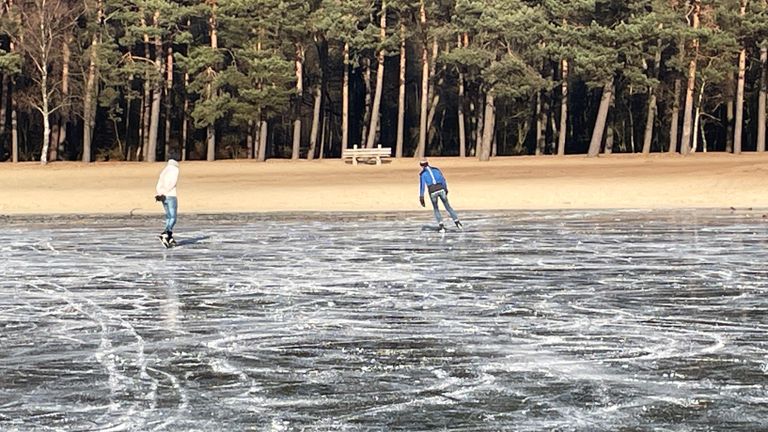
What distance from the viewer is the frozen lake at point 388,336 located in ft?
27.1

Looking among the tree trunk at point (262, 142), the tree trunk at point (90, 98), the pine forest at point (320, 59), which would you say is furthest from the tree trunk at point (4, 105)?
the tree trunk at point (262, 142)

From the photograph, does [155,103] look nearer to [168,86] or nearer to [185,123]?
[168,86]

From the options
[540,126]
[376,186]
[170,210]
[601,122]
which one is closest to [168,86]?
[540,126]

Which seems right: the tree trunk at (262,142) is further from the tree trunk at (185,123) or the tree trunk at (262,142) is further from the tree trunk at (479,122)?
the tree trunk at (479,122)

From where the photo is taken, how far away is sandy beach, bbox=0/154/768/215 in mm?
34156

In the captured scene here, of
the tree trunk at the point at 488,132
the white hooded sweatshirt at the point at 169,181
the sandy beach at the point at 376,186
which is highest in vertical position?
the tree trunk at the point at 488,132

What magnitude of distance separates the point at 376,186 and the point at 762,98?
33.5m

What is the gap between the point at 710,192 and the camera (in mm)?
35906

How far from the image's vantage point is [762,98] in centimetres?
6644

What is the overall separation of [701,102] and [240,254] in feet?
179

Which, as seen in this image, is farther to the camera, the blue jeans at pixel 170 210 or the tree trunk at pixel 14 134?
the tree trunk at pixel 14 134

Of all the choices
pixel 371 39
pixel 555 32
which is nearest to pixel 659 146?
pixel 555 32

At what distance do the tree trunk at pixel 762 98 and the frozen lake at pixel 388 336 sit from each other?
45855 millimetres

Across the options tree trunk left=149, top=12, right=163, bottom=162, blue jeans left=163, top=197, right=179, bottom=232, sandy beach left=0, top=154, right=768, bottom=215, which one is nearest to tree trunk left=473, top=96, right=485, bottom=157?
sandy beach left=0, top=154, right=768, bottom=215
